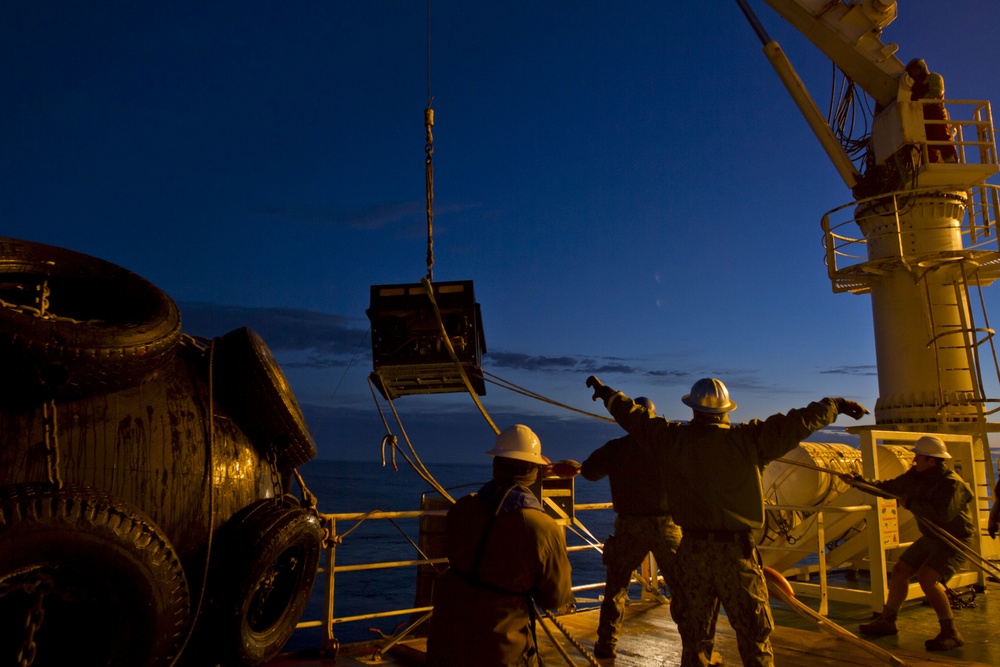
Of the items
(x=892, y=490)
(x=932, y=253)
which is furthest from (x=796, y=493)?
(x=892, y=490)

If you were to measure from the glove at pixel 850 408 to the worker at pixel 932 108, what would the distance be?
10.9m

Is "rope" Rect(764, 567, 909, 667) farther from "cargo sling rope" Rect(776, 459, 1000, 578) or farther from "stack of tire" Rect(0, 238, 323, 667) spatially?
"stack of tire" Rect(0, 238, 323, 667)

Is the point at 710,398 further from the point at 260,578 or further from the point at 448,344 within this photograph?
the point at 260,578

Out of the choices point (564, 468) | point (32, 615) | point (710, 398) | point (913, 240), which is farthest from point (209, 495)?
point (913, 240)

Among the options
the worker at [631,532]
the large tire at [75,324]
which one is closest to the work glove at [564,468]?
the worker at [631,532]

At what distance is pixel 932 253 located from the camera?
40.9ft

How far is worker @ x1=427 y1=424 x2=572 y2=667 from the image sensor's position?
312cm

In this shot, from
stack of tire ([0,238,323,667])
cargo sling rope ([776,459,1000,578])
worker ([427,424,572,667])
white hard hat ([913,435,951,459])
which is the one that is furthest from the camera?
white hard hat ([913,435,951,459])

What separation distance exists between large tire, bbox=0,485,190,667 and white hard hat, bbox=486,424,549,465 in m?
1.70

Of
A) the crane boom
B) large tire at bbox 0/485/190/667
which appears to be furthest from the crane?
large tire at bbox 0/485/190/667

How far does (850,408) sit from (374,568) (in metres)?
14.3

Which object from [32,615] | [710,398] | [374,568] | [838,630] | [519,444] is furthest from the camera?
[374,568]

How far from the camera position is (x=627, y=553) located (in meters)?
5.90

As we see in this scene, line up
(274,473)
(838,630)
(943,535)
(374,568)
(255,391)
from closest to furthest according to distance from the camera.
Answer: (255,391), (274,473), (838,630), (943,535), (374,568)
